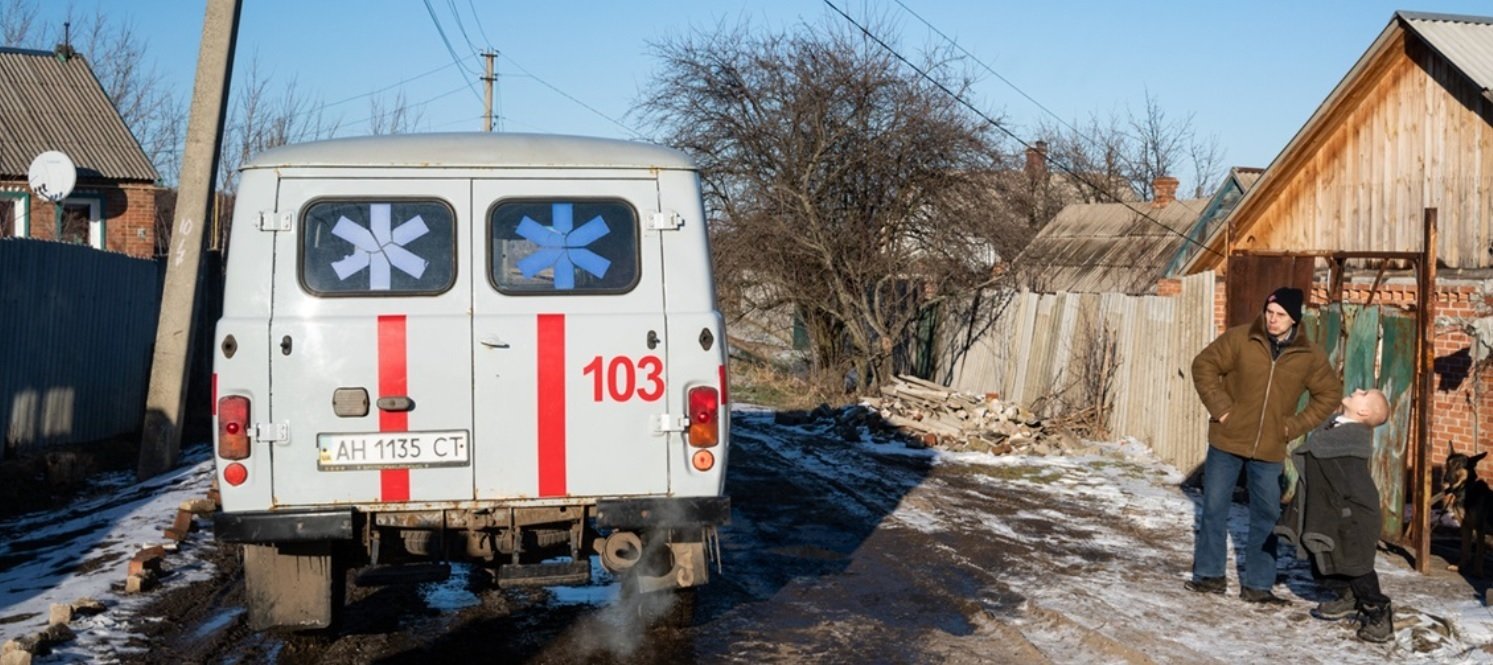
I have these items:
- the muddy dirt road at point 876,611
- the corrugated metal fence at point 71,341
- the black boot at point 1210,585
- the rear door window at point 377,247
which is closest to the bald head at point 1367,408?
the muddy dirt road at point 876,611

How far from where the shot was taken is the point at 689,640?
6.89 meters

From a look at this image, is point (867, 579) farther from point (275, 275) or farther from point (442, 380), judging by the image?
point (275, 275)

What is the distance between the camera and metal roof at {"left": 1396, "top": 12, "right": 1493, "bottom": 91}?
38.0 feet

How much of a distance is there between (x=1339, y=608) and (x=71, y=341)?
35.6 ft

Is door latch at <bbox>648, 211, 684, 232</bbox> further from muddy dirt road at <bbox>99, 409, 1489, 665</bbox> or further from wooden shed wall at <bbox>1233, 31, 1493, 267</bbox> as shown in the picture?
wooden shed wall at <bbox>1233, 31, 1493, 267</bbox>

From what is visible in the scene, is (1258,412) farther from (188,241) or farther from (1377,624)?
(188,241)

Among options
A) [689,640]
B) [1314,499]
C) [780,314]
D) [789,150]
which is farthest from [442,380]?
[780,314]

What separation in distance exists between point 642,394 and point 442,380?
0.88 m

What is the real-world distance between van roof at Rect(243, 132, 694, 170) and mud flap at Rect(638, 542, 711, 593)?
1776mm

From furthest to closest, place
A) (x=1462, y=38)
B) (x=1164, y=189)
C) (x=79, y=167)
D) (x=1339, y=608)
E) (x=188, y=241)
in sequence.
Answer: (x=1164, y=189)
(x=79, y=167)
(x=1462, y=38)
(x=188, y=241)
(x=1339, y=608)

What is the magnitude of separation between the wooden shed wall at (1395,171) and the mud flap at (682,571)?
844 cm

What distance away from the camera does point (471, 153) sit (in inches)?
255

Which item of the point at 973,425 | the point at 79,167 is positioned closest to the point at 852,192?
the point at 973,425

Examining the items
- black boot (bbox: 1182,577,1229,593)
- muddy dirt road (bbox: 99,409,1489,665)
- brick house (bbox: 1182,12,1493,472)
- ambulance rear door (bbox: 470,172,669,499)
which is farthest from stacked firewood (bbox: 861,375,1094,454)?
ambulance rear door (bbox: 470,172,669,499)
